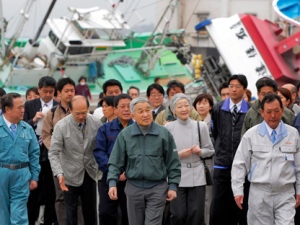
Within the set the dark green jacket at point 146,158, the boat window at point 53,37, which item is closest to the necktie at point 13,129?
the dark green jacket at point 146,158

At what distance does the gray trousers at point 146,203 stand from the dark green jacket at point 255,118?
4.70 ft

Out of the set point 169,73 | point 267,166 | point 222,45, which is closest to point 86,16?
point 169,73

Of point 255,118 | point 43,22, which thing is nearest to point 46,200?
point 255,118

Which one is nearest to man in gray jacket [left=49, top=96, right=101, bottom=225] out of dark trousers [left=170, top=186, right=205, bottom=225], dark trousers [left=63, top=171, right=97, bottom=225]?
dark trousers [left=63, top=171, right=97, bottom=225]

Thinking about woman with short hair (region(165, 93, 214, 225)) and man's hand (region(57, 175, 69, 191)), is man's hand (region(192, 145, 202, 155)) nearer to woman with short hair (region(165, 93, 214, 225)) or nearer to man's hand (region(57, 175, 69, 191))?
woman with short hair (region(165, 93, 214, 225))

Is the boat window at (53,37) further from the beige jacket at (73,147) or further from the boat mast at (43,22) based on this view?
the beige jacket at (73,147)

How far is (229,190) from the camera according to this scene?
432 inches

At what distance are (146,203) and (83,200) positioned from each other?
1.70 metres

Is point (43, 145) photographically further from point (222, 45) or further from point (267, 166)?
point (222, 45)

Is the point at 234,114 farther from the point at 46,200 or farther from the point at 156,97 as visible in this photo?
the point at 46,200

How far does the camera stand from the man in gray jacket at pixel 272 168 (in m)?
8.95

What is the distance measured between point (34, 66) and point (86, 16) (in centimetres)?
249

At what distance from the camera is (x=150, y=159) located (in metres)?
9.17

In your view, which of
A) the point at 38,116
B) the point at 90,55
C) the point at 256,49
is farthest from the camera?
the point at 90,55
